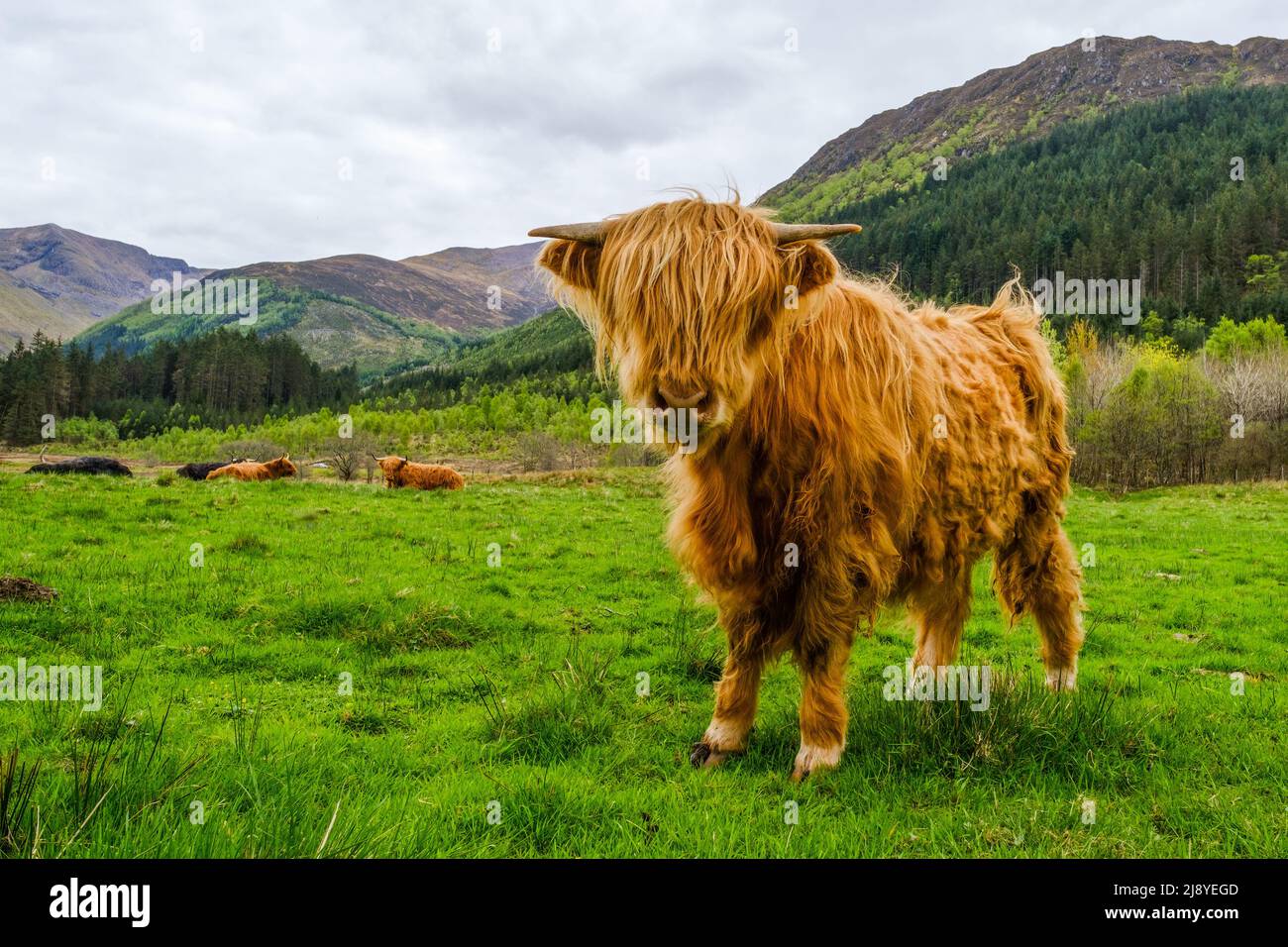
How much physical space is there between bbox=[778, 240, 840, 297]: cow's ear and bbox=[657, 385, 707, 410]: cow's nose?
77 centimetres

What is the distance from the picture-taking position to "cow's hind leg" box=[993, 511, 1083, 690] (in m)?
5.21

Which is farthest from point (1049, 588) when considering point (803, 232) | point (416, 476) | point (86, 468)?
point (86, 468)

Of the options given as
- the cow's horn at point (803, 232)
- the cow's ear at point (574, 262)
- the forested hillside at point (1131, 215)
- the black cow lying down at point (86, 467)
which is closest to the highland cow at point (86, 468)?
the black cow lying down at point (86, 467)

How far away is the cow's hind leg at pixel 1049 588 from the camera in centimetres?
521

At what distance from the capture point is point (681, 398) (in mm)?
3035

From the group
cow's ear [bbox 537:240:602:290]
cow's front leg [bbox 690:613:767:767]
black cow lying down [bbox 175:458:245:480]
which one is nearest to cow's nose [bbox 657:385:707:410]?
cow's ear [bbox 537:240:602:290]

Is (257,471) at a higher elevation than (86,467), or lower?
lower

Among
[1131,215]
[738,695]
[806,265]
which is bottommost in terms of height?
[738,695]

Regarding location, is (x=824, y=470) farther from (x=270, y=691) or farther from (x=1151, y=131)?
(x=1151, y=131)

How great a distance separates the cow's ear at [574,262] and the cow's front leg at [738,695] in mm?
1986

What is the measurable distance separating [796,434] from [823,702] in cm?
142

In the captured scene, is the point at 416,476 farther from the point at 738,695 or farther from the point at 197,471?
the point at 738,695

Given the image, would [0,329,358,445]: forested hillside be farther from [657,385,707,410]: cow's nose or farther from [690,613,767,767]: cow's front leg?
[657,385,707,410]: cow's nose

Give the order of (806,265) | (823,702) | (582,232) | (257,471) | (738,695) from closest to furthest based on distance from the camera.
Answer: (806,265) → (582,232) → (823,702) → (738,695) → (257,471)
